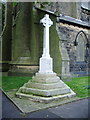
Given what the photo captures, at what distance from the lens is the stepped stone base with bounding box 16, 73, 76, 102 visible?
5336mm

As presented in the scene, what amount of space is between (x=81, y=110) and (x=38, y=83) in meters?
2.18

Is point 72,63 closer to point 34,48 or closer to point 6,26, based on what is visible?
point 34,48

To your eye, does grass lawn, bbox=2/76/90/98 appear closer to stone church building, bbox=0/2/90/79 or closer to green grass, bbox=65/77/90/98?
green grass, bbox=65/77/90/98

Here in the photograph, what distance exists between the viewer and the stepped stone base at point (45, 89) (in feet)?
17.5

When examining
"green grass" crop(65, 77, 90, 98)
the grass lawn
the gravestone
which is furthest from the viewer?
the gravestone

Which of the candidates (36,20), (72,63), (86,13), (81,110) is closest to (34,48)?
(36,20)

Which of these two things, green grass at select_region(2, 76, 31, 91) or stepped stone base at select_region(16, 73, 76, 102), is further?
green grass at select_region(2, 76, 31, 91)

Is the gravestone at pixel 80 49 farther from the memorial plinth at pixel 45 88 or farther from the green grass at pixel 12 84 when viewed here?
the memorial plinth at pixel 45 88

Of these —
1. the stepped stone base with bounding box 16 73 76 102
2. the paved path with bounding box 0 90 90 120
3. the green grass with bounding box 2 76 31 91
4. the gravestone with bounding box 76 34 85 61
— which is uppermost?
the gravestone with bounding box 76 34 85 61

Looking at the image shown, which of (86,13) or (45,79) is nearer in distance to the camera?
(45,79)

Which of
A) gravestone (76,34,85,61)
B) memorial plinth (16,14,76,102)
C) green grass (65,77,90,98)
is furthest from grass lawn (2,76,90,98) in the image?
gravestone (76,34,85,61)

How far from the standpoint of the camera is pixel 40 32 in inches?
494

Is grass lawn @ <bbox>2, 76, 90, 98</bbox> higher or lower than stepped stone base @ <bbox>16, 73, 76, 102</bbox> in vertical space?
lower

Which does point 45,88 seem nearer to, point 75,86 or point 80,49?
point 75,86
